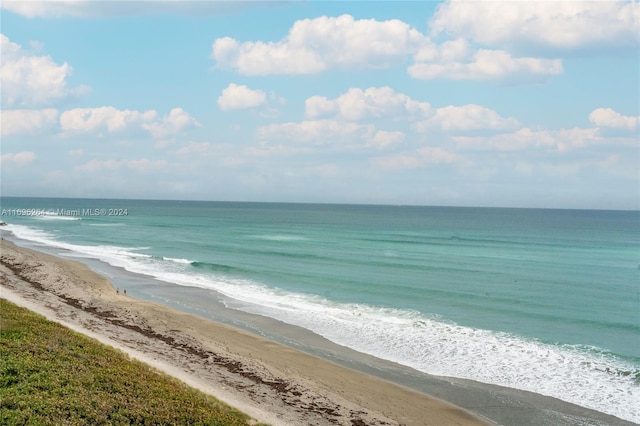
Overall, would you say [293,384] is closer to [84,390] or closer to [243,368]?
[243,368]

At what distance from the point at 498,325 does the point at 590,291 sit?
15348mm

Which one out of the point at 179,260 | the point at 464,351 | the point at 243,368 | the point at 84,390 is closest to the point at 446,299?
the point at 464,351

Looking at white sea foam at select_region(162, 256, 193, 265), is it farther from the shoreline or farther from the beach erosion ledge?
the shoreline

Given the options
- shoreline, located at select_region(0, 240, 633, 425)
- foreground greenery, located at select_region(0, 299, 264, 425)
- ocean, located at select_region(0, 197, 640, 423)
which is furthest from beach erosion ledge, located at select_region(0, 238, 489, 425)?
ocean, located at select_region(0, 197, 640, 423)

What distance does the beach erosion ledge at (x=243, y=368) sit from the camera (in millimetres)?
17734

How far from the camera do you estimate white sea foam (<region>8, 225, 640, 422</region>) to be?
21203 mm

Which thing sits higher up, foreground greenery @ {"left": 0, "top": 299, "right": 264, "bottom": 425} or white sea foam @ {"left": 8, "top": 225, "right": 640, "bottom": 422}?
foreground greenery @ {"left": 0, "top": 299, "right": 264, "bottom": 425}

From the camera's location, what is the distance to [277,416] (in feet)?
54.7

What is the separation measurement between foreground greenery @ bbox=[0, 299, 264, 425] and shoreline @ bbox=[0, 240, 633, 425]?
2053mm

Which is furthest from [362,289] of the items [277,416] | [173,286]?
[277,416]

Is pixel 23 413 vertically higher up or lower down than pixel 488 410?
higher up

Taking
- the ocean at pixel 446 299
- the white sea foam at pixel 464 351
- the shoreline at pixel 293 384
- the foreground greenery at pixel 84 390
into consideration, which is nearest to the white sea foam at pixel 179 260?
the ocean at pixel 446 299

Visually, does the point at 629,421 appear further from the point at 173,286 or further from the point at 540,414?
the point at 173,286

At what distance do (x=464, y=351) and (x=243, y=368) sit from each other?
11055 mm
